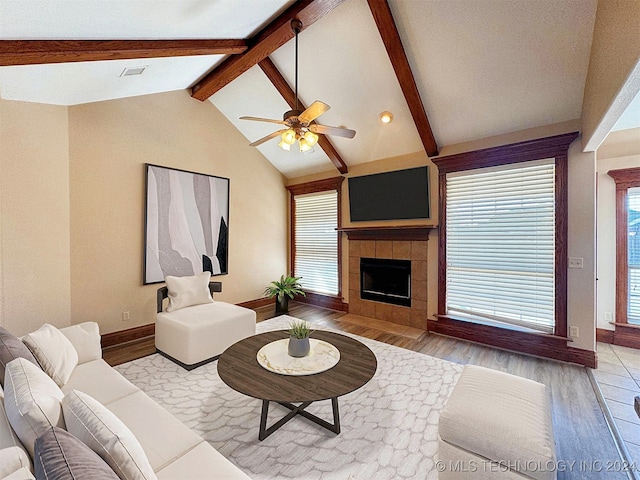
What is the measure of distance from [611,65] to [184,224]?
185 inches

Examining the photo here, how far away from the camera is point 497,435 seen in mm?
1354

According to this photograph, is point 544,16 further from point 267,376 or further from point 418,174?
point 267,376

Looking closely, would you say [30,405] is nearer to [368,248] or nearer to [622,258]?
[368,248]

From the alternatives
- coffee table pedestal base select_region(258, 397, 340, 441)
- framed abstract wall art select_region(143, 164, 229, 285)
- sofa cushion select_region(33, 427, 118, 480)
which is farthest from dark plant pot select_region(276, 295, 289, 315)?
sofa cushion select_region(33, 427, 118, 480)

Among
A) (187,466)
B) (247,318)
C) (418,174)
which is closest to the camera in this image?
(187,466)

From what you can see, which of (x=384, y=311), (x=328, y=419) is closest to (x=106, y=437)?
(x=328, y=419)

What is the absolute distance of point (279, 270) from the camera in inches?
227

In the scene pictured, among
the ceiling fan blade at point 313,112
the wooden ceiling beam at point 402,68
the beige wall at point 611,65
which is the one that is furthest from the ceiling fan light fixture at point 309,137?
the beige wall at point 611,65

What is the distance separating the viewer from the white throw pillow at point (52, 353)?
66.2 inches

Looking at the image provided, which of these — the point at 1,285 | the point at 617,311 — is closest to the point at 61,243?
the point at 1,285

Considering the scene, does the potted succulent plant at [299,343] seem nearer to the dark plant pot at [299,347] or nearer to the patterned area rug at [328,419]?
the dark plant pot at [299,347]

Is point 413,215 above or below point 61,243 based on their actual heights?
above

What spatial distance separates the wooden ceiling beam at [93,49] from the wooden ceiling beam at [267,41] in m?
0.38

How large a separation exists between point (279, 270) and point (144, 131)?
3.31 m
